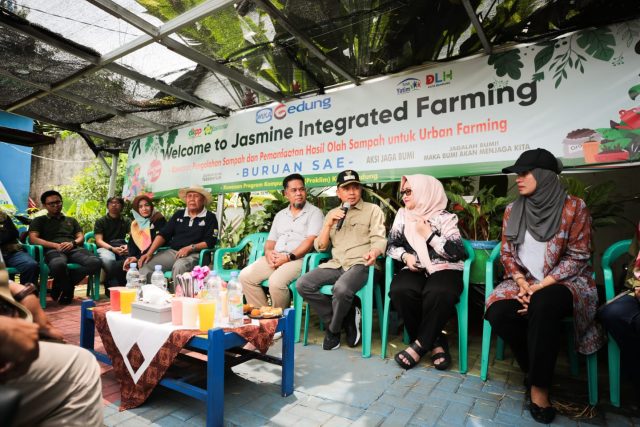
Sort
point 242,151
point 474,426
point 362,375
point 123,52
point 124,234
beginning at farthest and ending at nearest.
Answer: point 124,234 < point 242,151 < point 123,52 < point 362,375 < point 474,426

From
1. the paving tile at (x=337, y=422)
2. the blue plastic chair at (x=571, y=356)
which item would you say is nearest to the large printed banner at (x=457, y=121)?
the blue plastic chair at (x=571, y=356)

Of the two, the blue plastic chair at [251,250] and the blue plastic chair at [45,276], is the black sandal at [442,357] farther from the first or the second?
the blue plastic chair at [45,276]

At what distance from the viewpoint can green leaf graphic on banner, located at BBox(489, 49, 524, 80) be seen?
10.1 feet

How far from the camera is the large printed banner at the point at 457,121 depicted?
273 centimetres

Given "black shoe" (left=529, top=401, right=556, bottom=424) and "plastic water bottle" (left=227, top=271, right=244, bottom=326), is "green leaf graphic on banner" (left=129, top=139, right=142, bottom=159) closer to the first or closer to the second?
"plastic water bottle" (left=227, top=271, right=244, bottom=326)

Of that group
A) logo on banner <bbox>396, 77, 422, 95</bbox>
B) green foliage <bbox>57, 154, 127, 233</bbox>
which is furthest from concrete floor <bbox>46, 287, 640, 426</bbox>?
green foliage <bbox>57, 154, 127, 233</bbox>

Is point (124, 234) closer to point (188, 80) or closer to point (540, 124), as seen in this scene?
point (188, 80)

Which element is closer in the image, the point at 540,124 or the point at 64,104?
the point at 540,124

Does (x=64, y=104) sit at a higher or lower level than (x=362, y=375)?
higher

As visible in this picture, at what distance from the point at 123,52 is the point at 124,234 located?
2.68 meters

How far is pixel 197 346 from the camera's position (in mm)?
1937

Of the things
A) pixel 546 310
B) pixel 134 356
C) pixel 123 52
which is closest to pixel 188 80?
pixel 123 52

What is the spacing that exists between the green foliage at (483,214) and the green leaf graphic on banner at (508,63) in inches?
38.3

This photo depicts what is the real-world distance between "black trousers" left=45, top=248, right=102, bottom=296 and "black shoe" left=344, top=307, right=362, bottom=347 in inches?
133
